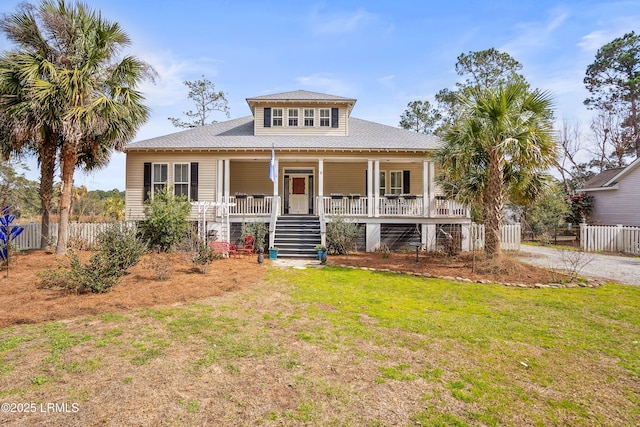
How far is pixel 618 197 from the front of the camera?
18.8 meters

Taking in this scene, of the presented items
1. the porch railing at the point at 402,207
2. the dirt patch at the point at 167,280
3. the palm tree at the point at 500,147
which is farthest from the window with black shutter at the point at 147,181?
the palm tree at the point at 500,147

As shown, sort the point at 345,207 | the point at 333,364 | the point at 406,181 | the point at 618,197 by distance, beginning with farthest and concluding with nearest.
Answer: the point at 618,197, the point at 406,181, the point at 345,207, the point at 333,364

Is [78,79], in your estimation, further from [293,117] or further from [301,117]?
[301,117]

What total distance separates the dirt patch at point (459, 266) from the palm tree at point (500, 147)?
51 cm

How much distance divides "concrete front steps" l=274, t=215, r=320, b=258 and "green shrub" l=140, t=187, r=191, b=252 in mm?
3838

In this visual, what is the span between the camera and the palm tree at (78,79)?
32.9 feet

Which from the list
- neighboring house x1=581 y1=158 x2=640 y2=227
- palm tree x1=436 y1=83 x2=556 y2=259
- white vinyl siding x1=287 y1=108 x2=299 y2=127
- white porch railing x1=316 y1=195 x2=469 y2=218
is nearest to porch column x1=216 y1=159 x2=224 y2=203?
white vinyl siding x1=287 y1=108 x2=299 y2=127

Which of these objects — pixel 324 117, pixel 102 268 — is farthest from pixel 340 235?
pixel 102 268

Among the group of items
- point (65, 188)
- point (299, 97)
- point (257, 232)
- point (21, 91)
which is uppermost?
point (299, 97)

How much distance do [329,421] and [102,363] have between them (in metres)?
2.83

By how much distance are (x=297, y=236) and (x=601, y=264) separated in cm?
1135

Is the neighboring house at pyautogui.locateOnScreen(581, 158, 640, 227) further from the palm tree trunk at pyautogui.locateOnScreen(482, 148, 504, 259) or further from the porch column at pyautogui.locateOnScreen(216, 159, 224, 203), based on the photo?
the porch column at pyautogui.locateOnScreen(216, 159, 224, 203)

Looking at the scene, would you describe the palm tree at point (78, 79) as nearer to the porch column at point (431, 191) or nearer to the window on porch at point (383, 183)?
the window on porch at point (383, 183)

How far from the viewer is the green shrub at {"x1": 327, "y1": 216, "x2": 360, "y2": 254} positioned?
1283 centimetres
